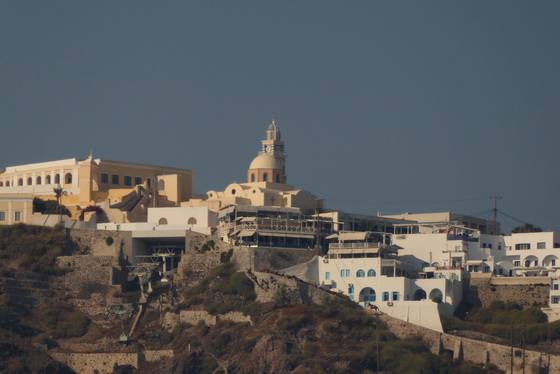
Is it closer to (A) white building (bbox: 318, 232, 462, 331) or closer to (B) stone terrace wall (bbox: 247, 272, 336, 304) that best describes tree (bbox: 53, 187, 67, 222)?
(B) stone terrace wall (bbox: 247, 272, 336, 304)

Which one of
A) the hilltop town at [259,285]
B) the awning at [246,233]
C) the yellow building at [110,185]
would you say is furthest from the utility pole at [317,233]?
the yellow building at [110,185]

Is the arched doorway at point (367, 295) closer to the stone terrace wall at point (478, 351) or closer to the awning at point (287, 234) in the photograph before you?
the stone terrace wall at point (478, 351)

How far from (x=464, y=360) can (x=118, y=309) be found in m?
23.3

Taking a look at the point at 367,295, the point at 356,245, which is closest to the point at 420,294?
the point at 367,295

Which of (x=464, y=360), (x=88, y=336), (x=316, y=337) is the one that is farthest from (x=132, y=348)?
(x=464, y=360)

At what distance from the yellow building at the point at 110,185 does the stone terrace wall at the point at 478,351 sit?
89.1 feet

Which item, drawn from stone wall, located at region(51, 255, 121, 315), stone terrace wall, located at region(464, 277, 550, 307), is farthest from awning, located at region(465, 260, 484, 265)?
stone wall, located at region(51, 255, 121, 315)

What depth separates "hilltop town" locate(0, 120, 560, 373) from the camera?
327 feet

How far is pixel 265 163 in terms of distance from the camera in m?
133

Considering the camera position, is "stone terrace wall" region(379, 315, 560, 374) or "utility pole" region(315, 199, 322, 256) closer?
"stone terrace wall" region(379, 315, 560, 374)

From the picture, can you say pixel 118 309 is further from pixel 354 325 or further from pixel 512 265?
pixel 512 265

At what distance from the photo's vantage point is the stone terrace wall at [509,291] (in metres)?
105

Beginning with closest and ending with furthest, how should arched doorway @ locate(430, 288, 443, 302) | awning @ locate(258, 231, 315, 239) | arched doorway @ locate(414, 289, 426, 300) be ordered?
arched doorway @ locate(430, 288, 443, 302)
arched doorway @ locate(414, 289, 426, 300)
awning @ locate(258, 231, 315, 239)

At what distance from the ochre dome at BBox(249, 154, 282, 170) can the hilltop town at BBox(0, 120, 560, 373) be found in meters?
7.98
